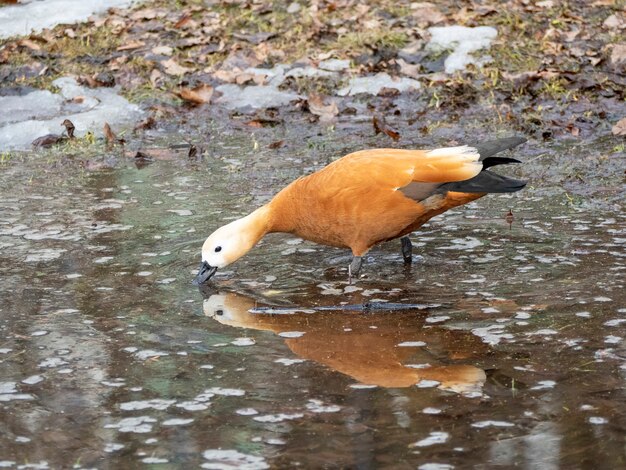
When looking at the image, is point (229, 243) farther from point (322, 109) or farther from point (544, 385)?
point (322, 109)

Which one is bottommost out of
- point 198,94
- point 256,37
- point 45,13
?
point 198,94

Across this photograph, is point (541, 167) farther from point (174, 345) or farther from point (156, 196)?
point (174, 345)

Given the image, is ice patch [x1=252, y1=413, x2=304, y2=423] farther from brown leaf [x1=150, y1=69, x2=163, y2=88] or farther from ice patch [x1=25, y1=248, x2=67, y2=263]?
brown leaf [x1=150, y1=69, x2=163, y2=88]

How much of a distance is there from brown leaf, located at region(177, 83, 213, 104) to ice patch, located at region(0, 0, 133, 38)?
8.09 feet

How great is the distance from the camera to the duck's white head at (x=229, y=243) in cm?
578

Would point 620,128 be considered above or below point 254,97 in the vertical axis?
below

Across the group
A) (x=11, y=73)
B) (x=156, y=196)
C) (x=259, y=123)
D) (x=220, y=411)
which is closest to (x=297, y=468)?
(x=220, y=411)

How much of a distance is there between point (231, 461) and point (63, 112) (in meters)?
6.78

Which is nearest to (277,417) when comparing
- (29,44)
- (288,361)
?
(288,361)

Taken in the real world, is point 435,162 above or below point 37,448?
above

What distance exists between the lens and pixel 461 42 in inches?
407

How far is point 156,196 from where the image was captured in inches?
295

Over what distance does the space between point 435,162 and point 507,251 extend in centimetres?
75

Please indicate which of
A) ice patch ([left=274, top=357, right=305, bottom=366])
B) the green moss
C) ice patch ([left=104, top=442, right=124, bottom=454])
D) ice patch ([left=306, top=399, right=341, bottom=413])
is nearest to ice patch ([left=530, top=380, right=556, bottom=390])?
ice patch ([left=306, top=399, right=341, bottom=413])
